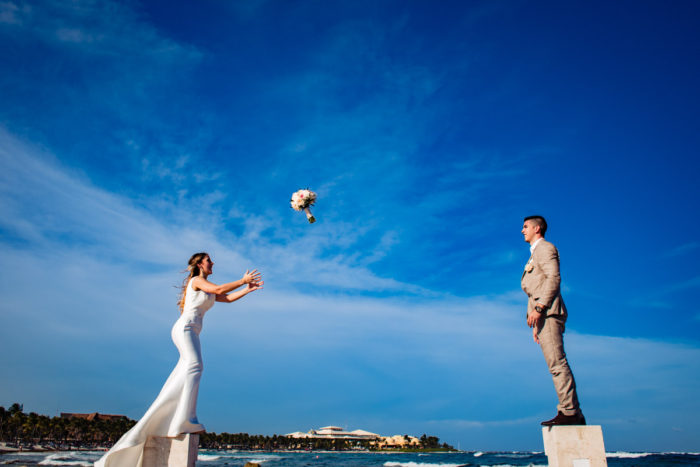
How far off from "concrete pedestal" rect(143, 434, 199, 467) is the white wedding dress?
67 mm

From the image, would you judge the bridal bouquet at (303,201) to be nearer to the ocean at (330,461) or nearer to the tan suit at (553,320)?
the tan suit at (553,320)

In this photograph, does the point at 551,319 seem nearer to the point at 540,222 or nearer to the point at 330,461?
the point at 540,222

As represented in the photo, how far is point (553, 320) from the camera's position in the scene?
210 inches

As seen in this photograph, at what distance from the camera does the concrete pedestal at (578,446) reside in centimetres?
471

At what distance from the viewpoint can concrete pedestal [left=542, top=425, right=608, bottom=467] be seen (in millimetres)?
4711

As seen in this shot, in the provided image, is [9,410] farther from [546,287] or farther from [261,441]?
[546,287]

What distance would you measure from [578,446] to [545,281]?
1.82m

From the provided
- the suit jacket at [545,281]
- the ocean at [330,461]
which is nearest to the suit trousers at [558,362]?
the suit jacket at [545,281]

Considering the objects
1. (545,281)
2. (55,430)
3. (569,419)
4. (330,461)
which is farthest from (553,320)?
(55,430)

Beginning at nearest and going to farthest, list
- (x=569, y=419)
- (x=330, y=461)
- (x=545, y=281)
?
(x=569, y=419)
(x=545, y=281)
(x=330, y=461)

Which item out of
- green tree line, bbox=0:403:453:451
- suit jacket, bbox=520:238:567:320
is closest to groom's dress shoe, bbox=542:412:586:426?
suit jacket, bbox=520:238:567:320

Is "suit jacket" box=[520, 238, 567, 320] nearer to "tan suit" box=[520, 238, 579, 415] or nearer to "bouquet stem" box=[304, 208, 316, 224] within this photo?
"tan suit" box=[520, 238, 579, 415]

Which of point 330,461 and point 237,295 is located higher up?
point 237,295

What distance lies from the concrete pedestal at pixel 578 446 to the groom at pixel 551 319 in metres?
0.15
